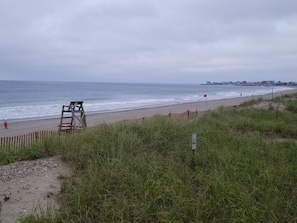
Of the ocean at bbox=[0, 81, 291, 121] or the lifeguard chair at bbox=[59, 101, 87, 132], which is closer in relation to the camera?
the lifeguard chair at bbox=[59, 101, 87, 132]

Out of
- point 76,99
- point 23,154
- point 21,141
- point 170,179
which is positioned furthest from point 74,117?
point 76,99

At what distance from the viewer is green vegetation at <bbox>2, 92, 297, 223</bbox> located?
11.6 ft

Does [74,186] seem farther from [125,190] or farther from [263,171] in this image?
[263,171]

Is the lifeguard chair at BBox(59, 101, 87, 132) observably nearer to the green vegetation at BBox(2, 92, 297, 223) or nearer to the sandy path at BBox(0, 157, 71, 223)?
the green vegetation at BBox(2, 92, 297, 223)

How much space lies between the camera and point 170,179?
4336mm

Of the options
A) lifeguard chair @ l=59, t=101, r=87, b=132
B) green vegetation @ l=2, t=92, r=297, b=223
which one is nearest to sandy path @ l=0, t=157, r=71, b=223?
green vegetation @ l=2, t=92, r=297, b=223

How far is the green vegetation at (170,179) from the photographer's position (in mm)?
3533

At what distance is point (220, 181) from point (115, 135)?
9.08 feet

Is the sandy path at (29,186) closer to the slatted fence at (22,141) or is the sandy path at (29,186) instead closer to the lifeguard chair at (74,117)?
the slatted fence at (22,141)

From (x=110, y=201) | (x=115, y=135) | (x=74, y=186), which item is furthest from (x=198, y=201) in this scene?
(x=115, y=135)

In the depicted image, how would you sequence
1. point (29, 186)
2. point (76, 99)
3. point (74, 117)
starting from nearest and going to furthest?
point (29, 186) → point (74, 117) → point (76, 99)

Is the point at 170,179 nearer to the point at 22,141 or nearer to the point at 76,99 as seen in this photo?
the point at 22,141

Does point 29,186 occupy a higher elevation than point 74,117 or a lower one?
lower

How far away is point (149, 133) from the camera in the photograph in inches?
251
